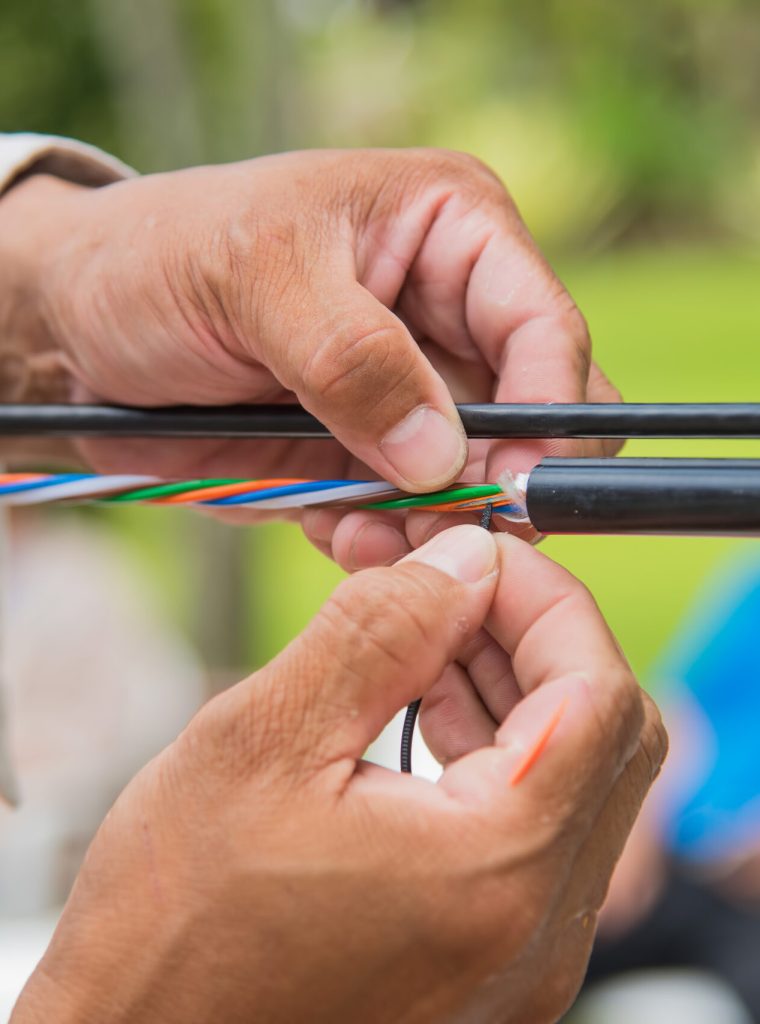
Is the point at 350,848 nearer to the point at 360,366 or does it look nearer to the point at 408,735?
the point at 408,735

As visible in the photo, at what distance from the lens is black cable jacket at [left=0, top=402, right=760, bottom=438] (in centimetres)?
60

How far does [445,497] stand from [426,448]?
35 mm


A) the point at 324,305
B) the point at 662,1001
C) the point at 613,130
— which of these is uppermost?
the point at 324,305

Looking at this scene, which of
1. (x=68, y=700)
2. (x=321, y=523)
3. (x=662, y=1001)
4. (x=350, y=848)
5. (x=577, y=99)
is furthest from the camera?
(x=577, y=99)

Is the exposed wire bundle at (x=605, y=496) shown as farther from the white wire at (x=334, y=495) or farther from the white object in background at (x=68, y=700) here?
the white object in background at (x=68, y=700)

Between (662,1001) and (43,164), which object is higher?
(43,164)

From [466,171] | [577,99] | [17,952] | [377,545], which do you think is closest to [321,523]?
[377,545]

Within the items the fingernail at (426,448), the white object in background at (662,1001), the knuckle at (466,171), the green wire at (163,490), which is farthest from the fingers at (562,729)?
the white object in background at (662,1001)

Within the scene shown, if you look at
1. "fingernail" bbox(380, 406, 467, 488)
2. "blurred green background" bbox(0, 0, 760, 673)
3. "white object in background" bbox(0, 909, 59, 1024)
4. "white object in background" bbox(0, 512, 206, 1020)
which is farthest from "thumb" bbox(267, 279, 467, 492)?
"blurred green background" bbox(0, 0, 760, 673)

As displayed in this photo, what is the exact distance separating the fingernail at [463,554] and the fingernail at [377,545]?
0.52 ft

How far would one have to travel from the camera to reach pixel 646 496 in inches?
22.2

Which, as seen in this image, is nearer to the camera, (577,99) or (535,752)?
(535,752)

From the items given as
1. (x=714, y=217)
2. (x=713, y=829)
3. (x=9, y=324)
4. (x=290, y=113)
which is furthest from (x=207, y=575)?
(x=714, y=217)

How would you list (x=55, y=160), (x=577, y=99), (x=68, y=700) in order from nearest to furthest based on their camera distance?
(x=55, y=160), (x=68, y=700), (x=577, y=99)
